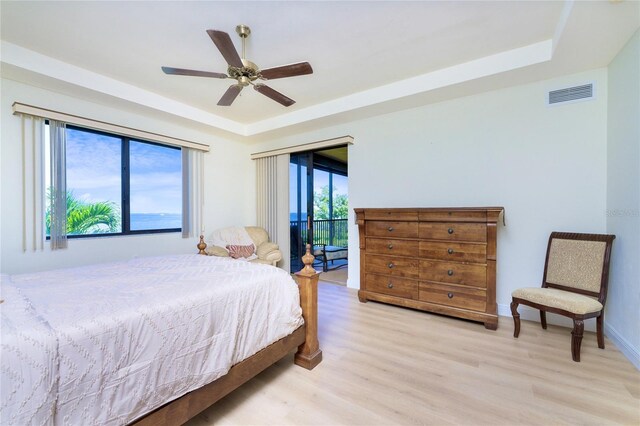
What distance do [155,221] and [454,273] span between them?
4098mm

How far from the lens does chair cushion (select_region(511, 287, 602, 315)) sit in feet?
6.71

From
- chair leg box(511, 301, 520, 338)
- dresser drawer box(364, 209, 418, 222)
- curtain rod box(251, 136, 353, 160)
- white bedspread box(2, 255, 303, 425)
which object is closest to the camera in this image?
Result: white bedspread box(2, 255, 303, 425)

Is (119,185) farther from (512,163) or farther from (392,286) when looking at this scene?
(512,163)

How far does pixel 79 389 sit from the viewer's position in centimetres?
99

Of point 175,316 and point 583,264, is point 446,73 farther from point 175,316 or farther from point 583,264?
point 175,316

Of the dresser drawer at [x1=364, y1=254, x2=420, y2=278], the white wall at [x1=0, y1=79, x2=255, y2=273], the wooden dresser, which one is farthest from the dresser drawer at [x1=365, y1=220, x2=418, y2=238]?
the white wall at [x1=0, y1=79, x2=255, y2=273]

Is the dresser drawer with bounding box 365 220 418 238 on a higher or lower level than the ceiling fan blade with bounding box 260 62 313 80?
lower

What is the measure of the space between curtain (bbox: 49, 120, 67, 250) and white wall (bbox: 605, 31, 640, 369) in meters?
5.37

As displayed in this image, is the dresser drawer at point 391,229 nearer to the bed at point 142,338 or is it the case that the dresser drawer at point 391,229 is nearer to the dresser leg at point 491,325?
the dresser leg at point 491,325

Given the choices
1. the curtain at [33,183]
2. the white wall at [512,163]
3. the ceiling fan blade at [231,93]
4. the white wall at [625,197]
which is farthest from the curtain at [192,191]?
the white wall at [625,197]

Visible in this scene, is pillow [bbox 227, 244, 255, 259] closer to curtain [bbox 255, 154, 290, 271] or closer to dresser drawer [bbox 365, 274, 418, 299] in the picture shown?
curtain [bbox 255, 154, 290, 271]

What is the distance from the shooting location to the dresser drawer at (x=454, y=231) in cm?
271

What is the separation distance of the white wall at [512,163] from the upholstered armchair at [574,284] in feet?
0.83

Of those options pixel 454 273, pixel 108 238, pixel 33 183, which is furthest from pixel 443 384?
pixel 33 183
